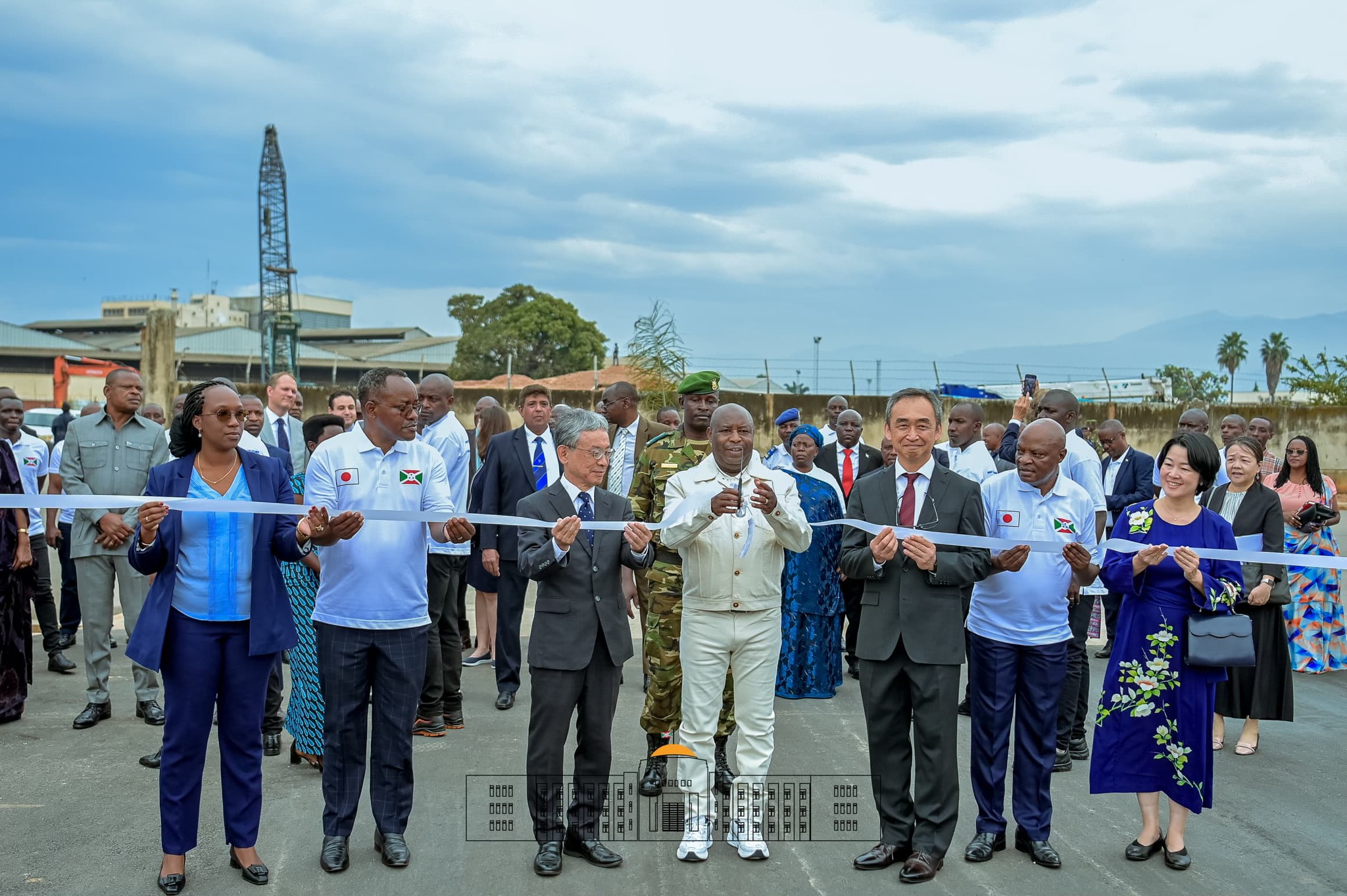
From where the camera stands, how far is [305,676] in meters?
6.10

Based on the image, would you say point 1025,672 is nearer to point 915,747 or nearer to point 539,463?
point 915,747

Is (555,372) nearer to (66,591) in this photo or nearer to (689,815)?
(66,591)

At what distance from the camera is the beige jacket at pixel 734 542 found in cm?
502

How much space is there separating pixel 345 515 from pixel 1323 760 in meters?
6.13

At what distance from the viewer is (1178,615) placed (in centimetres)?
510

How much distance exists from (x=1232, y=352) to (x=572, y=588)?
85266 mm

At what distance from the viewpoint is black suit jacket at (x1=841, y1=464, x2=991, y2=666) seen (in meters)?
4.79

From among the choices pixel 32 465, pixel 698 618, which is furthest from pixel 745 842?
pixel 32 465

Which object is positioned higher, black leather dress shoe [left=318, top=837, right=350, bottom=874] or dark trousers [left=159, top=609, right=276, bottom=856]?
dark trousers [left=159, top=609, right=276, bottom=856]

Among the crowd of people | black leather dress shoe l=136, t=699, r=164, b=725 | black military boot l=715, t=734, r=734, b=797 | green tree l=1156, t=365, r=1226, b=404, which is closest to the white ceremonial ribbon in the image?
the crowd of people

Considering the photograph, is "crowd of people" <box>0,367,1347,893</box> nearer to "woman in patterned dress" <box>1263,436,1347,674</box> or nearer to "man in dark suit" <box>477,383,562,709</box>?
"man in dark suit" <box>477,383,562,709</box>

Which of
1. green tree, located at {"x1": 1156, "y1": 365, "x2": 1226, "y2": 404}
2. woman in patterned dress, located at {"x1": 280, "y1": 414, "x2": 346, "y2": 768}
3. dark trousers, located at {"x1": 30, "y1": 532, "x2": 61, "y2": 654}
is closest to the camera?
woman in patterned dress, located at {"x1": 280, "y1": 414, "x2": 346, "y2": 768}

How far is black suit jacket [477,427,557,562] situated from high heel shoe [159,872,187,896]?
3436 millimetres

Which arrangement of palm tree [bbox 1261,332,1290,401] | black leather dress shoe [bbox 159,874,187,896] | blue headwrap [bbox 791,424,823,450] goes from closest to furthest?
black leather dress shoe [bbox 159,874,187,896], blue headwrap [bbox 791,424,823,450], palm tree [bbox 1261,332,1290,401]
